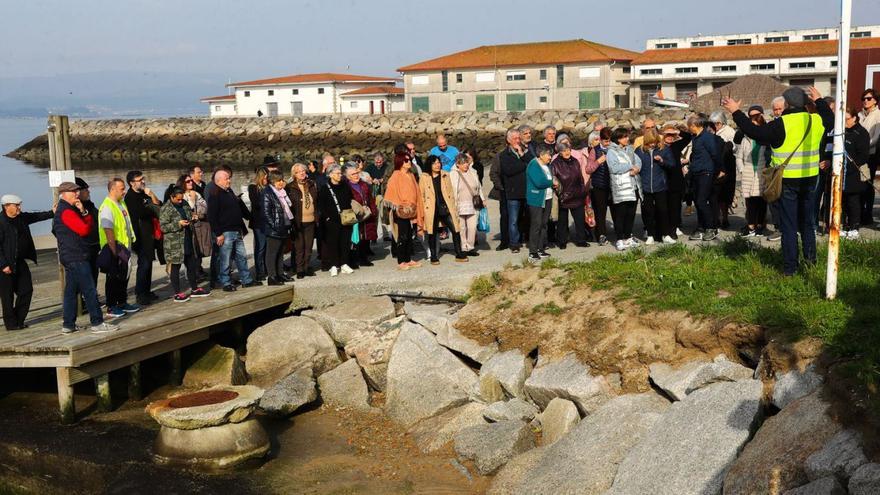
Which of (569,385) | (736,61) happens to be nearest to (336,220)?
(569,385)

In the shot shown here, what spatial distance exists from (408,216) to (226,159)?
49.3 metres

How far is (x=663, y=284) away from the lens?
10.3 metres

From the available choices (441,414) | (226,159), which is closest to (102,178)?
(226,159)

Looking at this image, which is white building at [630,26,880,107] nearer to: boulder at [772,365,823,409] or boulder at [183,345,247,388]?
boulder at [183,345,247,388]

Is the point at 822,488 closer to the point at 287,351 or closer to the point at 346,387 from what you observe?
the point at 346,387

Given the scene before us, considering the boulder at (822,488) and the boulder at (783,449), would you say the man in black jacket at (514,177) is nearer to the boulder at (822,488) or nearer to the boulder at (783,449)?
the boulder at (783,449)

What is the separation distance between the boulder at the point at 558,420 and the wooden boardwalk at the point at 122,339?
4796 mm

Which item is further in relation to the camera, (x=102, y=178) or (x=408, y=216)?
(x=102, y=178)

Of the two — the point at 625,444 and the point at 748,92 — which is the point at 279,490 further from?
the point at 748,92

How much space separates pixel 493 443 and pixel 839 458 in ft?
11.9

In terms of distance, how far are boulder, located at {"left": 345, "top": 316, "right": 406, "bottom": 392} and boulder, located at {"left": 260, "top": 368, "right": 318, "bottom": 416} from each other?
28.2 inches

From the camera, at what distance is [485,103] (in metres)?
76.4

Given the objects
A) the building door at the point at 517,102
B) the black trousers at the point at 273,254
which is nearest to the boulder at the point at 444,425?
the black trousers at the point at 273,254

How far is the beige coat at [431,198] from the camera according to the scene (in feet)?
44.7
